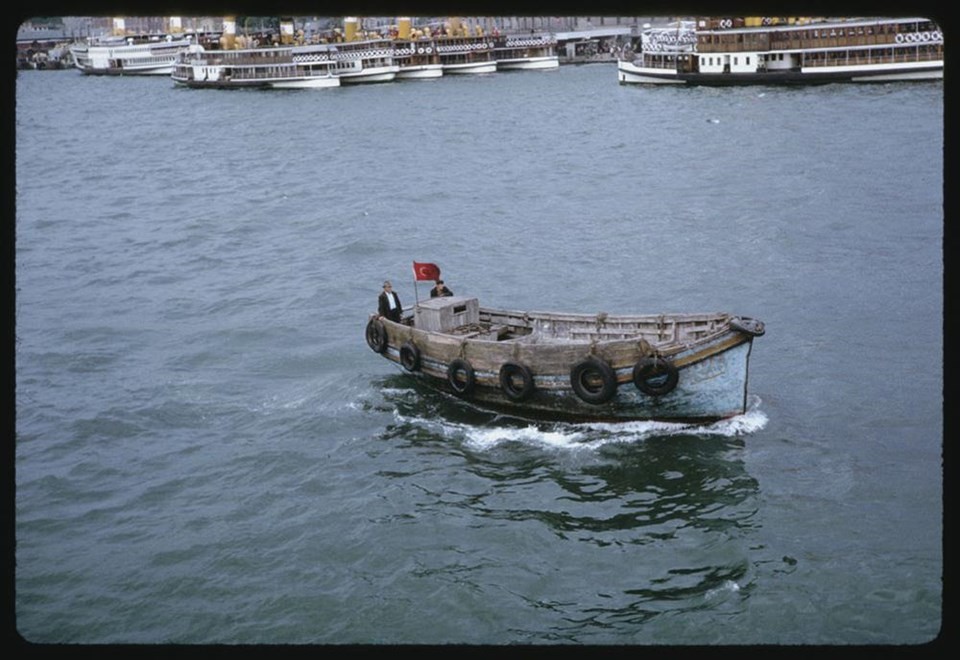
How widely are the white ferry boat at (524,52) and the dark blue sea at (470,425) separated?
63.2 meters

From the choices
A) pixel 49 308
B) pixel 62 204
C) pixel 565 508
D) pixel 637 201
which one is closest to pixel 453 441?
pixel 565 508

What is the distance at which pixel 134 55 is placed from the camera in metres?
135

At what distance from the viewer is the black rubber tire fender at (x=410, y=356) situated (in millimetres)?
24719

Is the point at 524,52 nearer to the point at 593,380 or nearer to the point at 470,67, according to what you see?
the point at 470,67

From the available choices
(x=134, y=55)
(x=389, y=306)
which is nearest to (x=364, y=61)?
(x=134, y=55)

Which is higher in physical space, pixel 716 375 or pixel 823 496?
pixel 716 375

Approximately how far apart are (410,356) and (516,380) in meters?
3.27

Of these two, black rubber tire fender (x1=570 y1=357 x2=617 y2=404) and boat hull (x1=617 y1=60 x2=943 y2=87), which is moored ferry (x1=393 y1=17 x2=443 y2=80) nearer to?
boat hull (x1=617 y1=60 x2=943 y2=87)

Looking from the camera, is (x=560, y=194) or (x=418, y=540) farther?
(x=560, y=194)

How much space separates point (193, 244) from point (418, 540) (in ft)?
92.7

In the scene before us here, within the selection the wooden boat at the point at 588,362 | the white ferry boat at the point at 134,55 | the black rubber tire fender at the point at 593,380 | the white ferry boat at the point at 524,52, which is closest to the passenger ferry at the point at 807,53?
the white ferry boat at the point at 524,52

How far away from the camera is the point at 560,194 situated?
5081 cm
